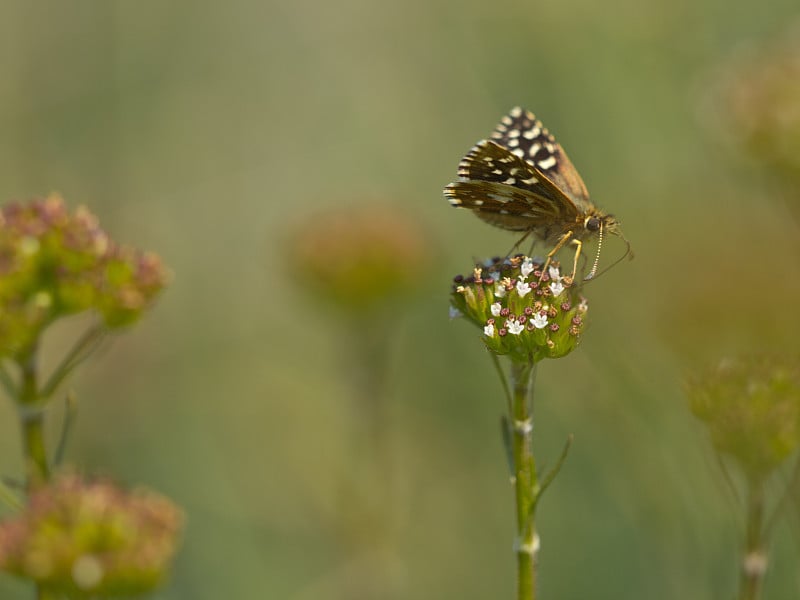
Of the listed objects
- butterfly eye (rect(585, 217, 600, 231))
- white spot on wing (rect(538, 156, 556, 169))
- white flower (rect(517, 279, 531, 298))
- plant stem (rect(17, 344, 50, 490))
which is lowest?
plant stem (rect(17, 344, 50, 490))

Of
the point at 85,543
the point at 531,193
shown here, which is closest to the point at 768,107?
the point at 531,193

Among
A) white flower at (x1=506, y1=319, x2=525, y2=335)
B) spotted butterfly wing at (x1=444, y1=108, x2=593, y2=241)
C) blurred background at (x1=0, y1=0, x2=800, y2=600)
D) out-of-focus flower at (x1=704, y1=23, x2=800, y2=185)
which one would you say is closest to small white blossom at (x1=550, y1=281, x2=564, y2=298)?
white flower at (x1=506, y1=319, x2=525, y2=335)

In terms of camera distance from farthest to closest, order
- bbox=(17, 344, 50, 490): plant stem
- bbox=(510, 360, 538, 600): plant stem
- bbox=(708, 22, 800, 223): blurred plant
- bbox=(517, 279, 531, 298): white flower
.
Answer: bbox=(708, 22, 800, 223): blurred plant < bbox=(517, 279, 531, 298): white flower < bbox=(17, 344, 50, 490): plant stem < bbox=(510, 360, 538, 600): plant stem

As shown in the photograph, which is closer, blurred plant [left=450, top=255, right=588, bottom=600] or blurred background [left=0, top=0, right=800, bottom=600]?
blurred plant [left=450, top=255, right=588, bottom=600]

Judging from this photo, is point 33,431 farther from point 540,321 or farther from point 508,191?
point 508,191

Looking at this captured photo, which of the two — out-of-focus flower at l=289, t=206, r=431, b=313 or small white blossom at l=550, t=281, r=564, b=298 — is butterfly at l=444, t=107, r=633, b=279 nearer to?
small white blossom at l=550, t=281, r=564, b=298

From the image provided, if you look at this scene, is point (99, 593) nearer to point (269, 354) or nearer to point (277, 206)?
point (269, 354)

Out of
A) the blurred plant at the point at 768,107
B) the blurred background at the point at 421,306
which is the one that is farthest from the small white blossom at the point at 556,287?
the blurred plant at the point at 768,107
